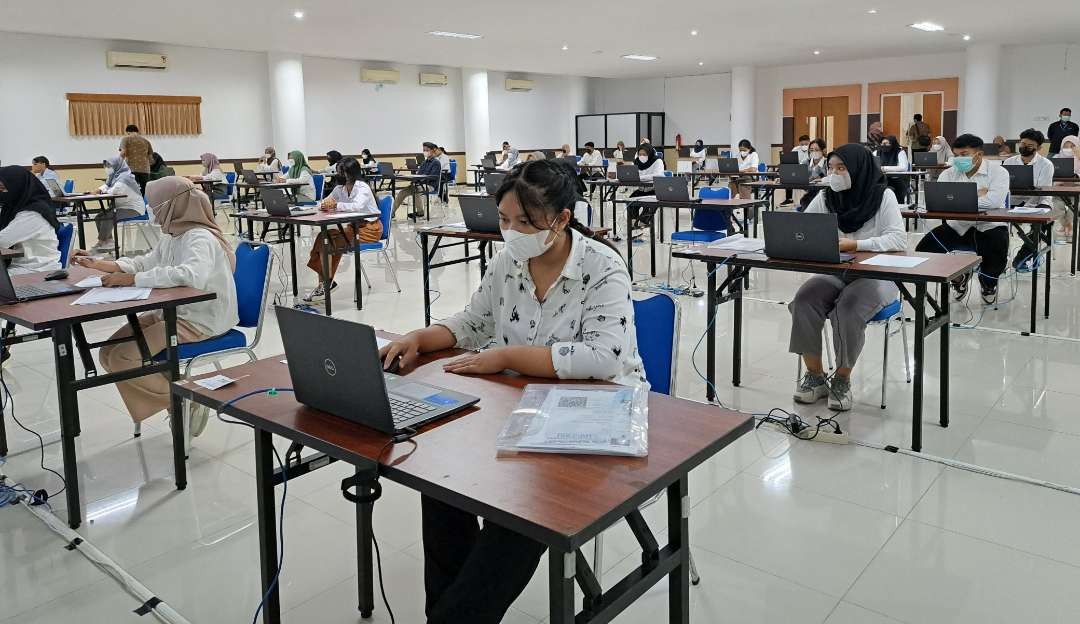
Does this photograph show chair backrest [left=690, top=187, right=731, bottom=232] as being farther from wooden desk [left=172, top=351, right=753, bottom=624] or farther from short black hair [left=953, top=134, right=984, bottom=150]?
wooden desk [left=172, top=351, right=753, bottom=624]

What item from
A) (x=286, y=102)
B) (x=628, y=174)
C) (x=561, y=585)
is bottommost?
(x=561, y=585)

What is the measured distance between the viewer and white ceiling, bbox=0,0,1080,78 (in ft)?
33.1

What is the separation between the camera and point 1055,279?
6.38m

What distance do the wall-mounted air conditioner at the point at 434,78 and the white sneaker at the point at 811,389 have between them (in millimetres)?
15185

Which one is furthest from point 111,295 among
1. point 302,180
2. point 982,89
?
point 982,89

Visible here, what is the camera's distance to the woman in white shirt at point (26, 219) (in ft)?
14.6

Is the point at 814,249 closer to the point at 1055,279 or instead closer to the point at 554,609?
the point at 554,609

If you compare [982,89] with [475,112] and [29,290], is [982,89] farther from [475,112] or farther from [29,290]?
[29,290]

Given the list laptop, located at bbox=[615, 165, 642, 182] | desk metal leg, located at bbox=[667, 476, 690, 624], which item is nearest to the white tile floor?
desk metal leg, located at bbox=[667, 476, 690, 624]

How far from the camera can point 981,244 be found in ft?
17.3

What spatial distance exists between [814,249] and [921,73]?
16234mm

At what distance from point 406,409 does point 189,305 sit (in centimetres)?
196

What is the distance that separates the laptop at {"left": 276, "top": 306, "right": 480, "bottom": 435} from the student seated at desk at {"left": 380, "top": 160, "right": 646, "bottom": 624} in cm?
24

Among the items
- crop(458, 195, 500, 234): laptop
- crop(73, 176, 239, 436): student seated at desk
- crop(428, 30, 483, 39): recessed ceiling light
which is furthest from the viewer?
crop(428, 30, 483, 39): recessed ceiling light
